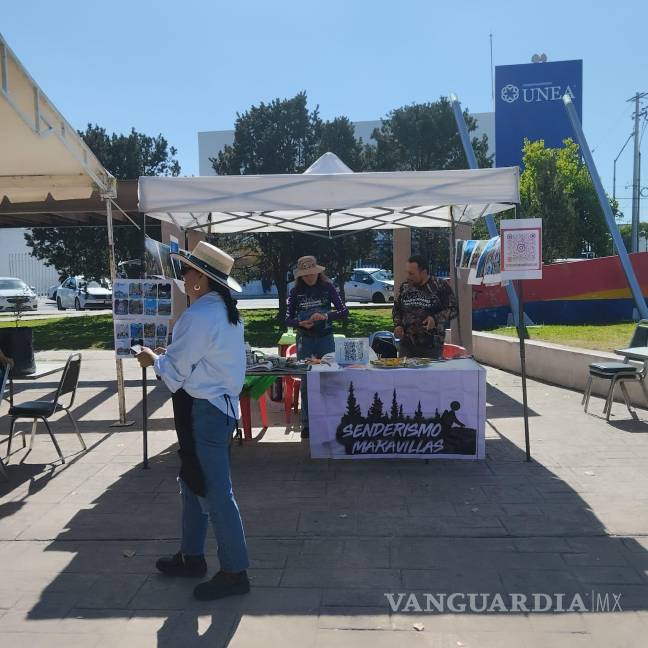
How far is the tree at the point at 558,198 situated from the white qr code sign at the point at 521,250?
50.7ft

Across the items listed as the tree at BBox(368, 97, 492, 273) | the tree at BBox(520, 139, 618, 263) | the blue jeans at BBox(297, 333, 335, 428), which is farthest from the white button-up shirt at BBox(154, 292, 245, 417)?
the tree at BBox(368, 97, 492, 273)

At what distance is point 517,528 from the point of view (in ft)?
14.7

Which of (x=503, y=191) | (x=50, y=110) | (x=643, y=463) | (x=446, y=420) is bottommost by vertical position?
(x=643, y=463)

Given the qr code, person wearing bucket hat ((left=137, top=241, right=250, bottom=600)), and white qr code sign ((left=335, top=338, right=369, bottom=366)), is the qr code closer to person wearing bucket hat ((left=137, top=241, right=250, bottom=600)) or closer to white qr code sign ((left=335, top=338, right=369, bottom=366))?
white qr code sign ((left=335, top=338, right=369, bottom=366))


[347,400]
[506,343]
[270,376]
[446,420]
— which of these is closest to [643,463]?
[446,420]

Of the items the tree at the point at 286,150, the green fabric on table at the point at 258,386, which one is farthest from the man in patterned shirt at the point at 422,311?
the tree at the point at 286,150

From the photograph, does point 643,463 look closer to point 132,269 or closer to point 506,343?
point 506,343

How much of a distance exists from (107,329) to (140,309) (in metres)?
13.1

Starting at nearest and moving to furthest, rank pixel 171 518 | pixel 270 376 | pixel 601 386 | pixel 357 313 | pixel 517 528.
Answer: pixel 517 528, pixel 171 518, pixel 270 376, pixel 601 386, pixel 357 313

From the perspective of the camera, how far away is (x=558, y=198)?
21.2m

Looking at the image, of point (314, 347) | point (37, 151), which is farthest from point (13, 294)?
point (314, 347)

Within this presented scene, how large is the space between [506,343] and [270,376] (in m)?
6.15

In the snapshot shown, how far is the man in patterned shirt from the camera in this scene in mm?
6602

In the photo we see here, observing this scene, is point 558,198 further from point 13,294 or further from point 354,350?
point 13,294
